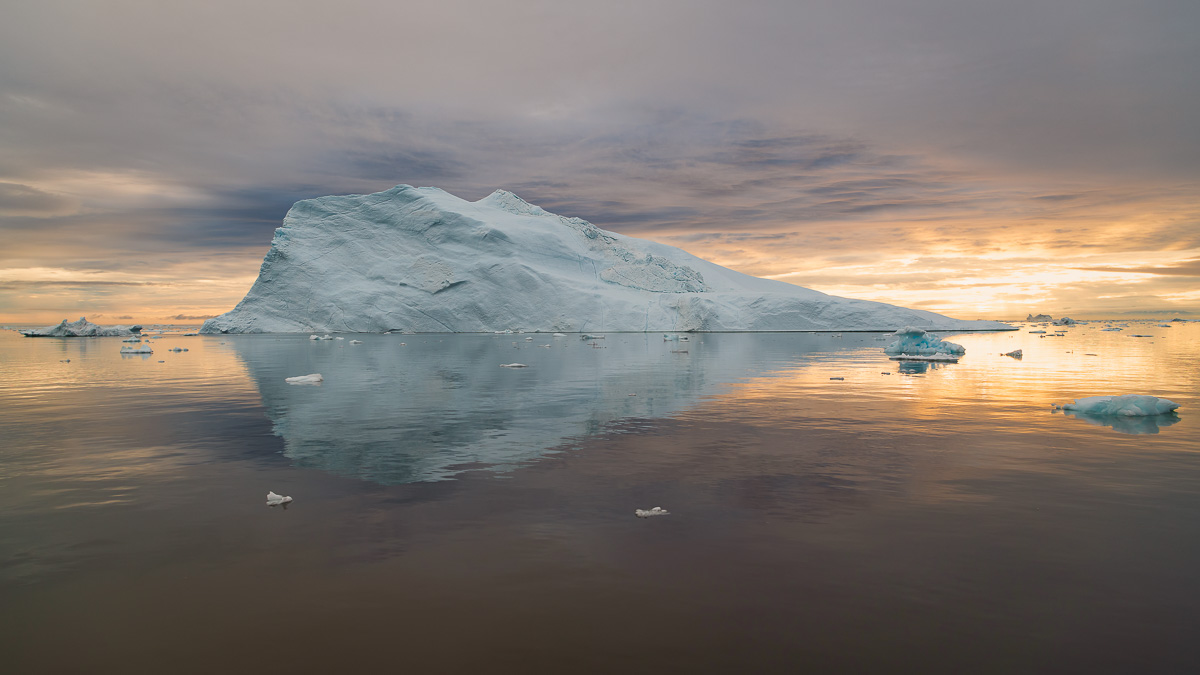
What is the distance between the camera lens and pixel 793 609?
438cm

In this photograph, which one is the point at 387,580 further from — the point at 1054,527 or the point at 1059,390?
the point at 1059,390

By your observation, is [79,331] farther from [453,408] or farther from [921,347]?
[921,347]

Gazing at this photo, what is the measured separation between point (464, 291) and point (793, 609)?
72816mm

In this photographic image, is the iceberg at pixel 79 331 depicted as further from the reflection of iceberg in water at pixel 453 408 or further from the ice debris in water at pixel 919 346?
the ice debris in water at pixel 919 346

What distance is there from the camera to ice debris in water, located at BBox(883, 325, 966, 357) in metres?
32.9

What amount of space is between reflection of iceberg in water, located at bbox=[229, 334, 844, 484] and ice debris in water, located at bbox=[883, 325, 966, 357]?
1125 centimetres

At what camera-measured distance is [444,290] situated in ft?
247

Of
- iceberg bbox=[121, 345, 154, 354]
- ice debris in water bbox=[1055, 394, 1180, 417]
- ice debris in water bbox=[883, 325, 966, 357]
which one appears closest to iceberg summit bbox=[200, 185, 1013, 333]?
iceberg bbox=[121, 345, 154, 354]

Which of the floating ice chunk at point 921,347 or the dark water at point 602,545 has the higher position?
the floating ice chunk at point 921,347

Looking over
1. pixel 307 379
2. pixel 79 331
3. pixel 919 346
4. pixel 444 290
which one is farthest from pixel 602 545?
pixel 79 331

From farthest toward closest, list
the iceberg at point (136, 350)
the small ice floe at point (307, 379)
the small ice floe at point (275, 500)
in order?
the iceberg at point (136, 350) < the small ice floe at point (307, 379) < the small ice floe at point (275, 500)

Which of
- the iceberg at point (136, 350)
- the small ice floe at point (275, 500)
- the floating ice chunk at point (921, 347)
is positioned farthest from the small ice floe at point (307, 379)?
the floating ice chunk at point (921, 347)

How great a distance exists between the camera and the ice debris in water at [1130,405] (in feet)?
42.3

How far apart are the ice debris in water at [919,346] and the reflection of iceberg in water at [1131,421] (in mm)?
20135
